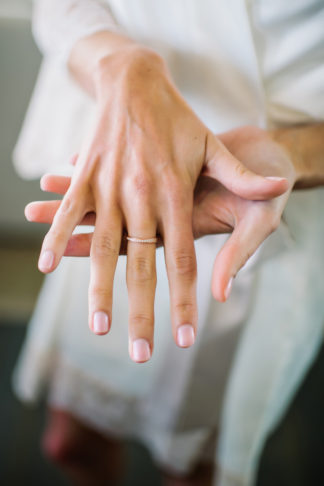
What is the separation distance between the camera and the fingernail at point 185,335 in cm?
41

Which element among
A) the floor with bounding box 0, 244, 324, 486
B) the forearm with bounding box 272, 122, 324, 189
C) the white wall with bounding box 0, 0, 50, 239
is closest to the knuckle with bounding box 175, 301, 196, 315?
the forearm with bounding box 272, 122, 324, 189

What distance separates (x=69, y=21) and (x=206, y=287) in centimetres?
45

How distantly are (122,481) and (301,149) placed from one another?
1.00m

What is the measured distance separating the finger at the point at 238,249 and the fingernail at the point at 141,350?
3.2 inches

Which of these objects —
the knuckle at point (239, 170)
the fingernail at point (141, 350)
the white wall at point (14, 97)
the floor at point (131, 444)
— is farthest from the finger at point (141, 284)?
the white wall at point (14, 97)

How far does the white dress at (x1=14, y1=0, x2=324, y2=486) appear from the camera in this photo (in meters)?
0.54

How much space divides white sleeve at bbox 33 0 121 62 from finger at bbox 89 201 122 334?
0.29 meters

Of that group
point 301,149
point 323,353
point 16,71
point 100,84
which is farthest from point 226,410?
point 16,71

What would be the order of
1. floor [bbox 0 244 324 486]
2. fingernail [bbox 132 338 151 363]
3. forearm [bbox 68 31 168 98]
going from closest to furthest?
fingernail [bbox 132 338 151 363], forearm [bbox 68 31 168 98], floor [bbox 0 244 324 486]

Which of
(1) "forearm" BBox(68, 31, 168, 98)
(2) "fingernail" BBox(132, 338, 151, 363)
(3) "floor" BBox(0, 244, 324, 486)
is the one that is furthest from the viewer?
(3) "floor" BBox(0, 244, 324, 486)

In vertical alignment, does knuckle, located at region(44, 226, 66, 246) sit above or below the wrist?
above

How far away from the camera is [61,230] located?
439 millimetres

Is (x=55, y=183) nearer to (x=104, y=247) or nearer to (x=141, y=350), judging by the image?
(x=104, y=247)

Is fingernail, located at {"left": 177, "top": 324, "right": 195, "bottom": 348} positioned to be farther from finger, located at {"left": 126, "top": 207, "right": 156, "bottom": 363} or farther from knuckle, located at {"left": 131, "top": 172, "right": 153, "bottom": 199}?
knuckle, located at {"left": 131, "top": 172, "right": 153, "bottom": 199}
